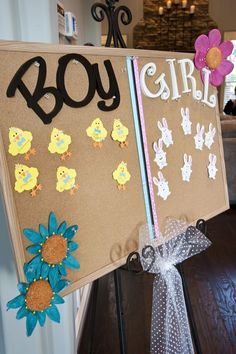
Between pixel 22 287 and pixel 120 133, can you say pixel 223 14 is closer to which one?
pixel 120 133

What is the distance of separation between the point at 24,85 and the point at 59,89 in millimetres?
69

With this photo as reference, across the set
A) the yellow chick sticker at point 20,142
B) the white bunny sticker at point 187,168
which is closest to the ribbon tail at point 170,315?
the white bunny sticker at point 187,168

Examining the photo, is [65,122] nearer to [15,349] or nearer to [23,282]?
[23,282]

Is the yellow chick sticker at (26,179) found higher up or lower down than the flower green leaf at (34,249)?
higher up

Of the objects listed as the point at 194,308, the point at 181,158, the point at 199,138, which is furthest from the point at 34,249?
the point at 194,308

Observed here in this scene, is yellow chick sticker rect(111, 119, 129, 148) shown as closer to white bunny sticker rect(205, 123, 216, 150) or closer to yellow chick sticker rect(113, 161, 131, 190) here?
yellow chick sticker rect(113, 161, 131, 190)

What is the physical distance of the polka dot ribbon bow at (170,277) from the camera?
2.48ft

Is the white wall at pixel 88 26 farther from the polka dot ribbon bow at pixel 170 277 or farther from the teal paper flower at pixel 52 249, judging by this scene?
the teal paper flower at pixel 52 249

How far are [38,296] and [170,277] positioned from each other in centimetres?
36

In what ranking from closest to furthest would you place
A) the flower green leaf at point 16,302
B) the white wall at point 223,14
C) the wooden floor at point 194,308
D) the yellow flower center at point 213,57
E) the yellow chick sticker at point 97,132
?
the flower green leaf at point 16,302, the yellow chick sticker at point 97,132, the yellow flower center at point 213,57, the wooden floor at point 194,308, the white wall at point 223,14

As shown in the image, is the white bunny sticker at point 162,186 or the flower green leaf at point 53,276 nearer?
the flower green leaf at point 53,276

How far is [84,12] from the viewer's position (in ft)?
6.70

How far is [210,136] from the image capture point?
3.10ft

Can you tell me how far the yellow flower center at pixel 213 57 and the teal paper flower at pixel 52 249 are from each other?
2.01 feet
